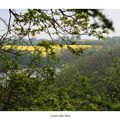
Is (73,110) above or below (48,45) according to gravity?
Answer: below

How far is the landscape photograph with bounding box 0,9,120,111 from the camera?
20.4 ft

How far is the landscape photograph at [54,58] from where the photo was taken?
6230 mm

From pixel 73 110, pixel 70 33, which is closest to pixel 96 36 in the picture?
pixel 70 33

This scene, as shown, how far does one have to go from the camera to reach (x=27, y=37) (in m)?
6.33

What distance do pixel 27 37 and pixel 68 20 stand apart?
0.38 metres

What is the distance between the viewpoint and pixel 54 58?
630 centimetres

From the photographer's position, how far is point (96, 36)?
6301mm

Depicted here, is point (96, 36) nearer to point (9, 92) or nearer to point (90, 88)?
point (90, 88)
